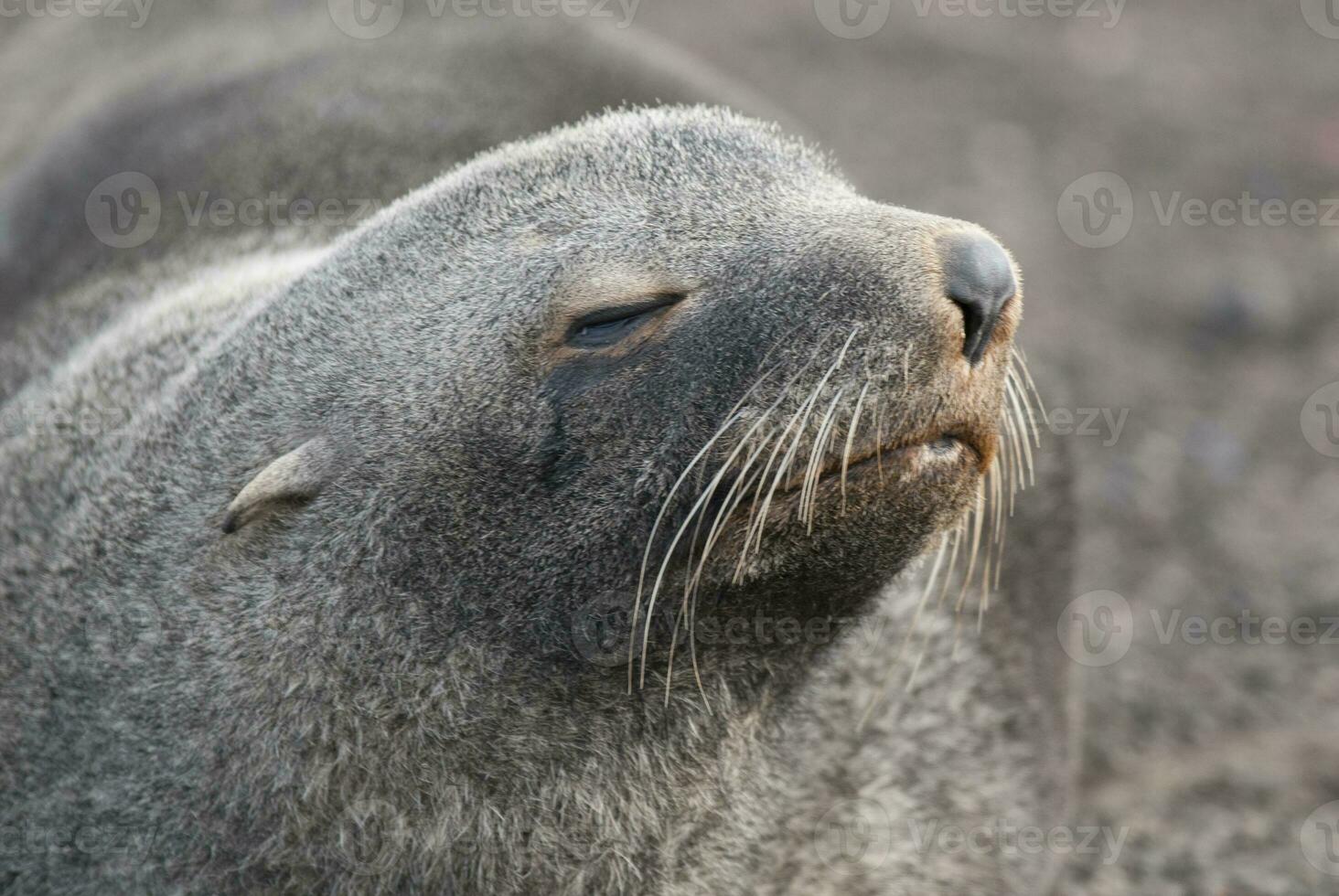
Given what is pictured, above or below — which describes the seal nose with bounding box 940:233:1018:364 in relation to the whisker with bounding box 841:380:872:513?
above

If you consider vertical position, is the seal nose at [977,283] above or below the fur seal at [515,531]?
above

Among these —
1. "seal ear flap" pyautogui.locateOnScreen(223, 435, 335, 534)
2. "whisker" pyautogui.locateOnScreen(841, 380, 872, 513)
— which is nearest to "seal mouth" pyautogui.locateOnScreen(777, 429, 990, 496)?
"whisker" pyautogui.locateOnScreen(841, 380, 872, 513)

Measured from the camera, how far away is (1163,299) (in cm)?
834

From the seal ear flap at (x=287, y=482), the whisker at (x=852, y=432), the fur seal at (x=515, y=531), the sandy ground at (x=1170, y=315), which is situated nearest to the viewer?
the whisker at (x=852, y=432)

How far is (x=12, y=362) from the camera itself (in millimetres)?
5066

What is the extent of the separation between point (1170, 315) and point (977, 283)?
5.49m

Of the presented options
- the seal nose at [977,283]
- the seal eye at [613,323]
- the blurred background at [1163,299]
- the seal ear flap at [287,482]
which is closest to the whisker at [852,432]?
the seal nose at [977,283]

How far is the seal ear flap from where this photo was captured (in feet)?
11.4

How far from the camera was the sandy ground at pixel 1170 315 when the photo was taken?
226 inches

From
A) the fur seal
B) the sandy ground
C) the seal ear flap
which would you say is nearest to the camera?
the fur seal

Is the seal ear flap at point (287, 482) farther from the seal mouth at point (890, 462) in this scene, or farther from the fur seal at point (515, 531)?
the seal mouth at point (890, 462)

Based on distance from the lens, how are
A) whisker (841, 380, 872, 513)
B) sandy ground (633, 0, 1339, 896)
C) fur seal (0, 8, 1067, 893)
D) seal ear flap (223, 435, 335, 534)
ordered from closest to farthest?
whisker (841, 380, 872, 513) → fur seal (0, 8, 1067, 893) → seal ear flap (223, 435, 335, 534) → sandy ground (633, 0, 1339, 896)

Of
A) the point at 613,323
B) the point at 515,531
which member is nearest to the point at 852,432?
the point at 613,323

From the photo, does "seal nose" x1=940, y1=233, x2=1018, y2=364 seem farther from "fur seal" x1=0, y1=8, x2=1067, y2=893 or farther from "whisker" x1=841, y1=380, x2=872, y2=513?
"whisker" x1=841, y1=380, x2=872, y2=513
